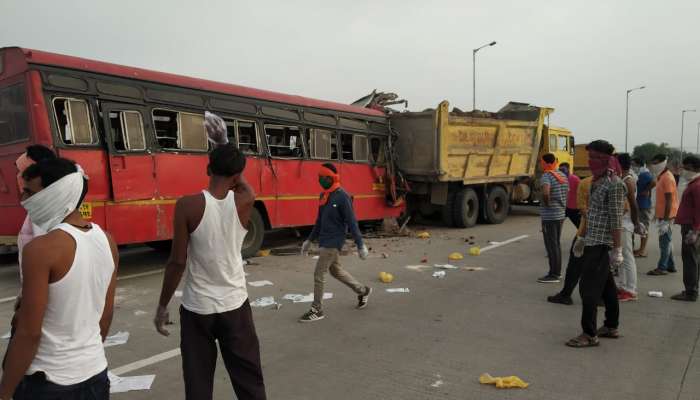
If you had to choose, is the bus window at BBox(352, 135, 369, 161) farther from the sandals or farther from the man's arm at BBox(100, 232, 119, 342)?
the man's arm at BBox(100, 232, 119, 342)

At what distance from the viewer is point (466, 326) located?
5.27 m

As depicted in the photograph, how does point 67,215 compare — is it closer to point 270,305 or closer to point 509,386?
point 509,386

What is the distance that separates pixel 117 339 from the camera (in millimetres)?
4918

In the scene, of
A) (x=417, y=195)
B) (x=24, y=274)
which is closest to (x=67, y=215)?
(x=24, y=274)

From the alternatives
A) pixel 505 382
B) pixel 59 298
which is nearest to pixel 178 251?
pixel 59 298

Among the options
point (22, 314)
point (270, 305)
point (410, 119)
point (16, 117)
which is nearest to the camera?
point (22, 314)

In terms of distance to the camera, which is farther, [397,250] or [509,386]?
[397,250]

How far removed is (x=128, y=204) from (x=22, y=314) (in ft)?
19.1

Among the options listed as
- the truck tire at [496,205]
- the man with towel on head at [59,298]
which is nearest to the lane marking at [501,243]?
the truck tire at [496,205]

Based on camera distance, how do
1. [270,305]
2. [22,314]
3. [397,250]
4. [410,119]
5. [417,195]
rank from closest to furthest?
[22,314] < [270,305] < [397,250] < [410,119] < [417,195]

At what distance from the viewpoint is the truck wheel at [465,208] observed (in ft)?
43.5

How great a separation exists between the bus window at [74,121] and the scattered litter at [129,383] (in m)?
3.95

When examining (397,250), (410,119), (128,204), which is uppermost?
(410,119)

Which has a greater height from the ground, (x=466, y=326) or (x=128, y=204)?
(x=128, y=204)
